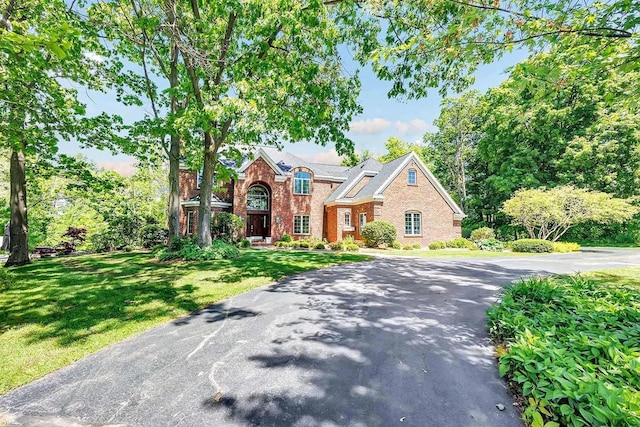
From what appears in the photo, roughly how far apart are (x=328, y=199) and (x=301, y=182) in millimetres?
3067

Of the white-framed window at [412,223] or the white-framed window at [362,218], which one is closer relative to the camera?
the white-framed window at [412,223]

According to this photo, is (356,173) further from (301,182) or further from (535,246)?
(535,246)

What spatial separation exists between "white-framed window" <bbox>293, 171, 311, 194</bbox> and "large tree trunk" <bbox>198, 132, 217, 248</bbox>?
12.6m

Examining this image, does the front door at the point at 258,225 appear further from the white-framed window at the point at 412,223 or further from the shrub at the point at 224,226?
the white-framed window at the point at 412,223

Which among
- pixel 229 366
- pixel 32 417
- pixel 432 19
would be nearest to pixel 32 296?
pixel 32 417

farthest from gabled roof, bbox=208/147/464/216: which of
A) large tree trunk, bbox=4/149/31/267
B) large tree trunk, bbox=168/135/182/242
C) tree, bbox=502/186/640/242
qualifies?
large tree trunk, bbox=4/149/31/267

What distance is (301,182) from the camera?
26.7 meters

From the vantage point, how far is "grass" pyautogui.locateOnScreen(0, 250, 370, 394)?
427 centimetres

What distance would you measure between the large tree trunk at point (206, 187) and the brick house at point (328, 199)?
5.99 metres

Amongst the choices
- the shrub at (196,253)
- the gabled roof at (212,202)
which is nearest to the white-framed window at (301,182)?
the gabled roof at (212,202)

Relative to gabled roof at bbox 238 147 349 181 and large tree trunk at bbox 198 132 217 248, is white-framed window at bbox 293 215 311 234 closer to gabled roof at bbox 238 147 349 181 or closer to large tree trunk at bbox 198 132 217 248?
gabled roof at bbox 238 147 349 181

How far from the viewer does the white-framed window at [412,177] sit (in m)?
22.5

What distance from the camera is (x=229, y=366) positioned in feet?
12.7

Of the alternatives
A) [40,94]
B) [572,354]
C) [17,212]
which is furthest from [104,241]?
[572,354]
